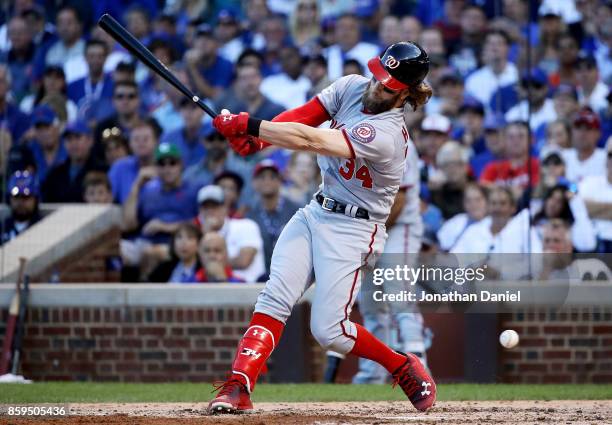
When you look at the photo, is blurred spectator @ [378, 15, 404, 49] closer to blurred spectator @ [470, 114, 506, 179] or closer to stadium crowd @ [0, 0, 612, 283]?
stadium crowd @ [0, 0, 612, 283]

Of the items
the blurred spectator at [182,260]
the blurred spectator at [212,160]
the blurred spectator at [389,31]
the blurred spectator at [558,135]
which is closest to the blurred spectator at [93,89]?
the blurred spectator at [212,160]

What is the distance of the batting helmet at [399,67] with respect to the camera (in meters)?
5.30

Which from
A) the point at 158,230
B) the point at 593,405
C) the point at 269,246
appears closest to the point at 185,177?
the point at 158,230

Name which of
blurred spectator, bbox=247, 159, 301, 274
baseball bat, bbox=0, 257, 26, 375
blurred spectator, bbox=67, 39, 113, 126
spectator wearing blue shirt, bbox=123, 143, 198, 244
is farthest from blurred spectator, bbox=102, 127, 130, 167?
baseball bat, bbox=0, 257, 26, 375

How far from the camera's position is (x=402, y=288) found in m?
7.91

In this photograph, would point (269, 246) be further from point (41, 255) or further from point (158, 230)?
point (41, 255)

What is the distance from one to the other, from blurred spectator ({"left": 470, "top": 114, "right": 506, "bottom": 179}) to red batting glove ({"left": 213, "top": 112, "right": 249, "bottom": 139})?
4.72 meters

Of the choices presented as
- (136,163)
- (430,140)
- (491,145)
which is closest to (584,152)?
(491,145)

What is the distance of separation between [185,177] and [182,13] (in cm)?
210

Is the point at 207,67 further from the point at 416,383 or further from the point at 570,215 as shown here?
the point at 416,383

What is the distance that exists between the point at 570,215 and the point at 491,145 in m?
1.09

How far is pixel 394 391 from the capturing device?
7.39 meters

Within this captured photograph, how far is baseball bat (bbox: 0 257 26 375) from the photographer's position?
27.4 ft

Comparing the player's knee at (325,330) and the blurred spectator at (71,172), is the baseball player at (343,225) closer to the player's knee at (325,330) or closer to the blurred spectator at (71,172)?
the player's knee at (325,330)
